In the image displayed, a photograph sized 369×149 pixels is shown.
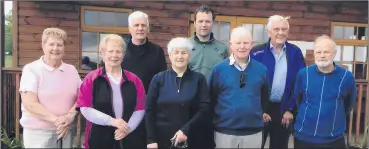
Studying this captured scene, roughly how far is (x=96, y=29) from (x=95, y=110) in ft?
12.1

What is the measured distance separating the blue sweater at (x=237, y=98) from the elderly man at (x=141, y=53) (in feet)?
1.92

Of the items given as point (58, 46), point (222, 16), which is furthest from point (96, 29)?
point (58, 46)

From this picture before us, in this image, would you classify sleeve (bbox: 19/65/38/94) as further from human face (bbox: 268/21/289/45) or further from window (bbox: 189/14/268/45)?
window (bbox: 189/14/268/45)

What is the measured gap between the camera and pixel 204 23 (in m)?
2.93

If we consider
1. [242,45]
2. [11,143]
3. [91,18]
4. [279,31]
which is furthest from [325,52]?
[91,18]

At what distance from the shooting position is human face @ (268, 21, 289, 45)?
288 cm

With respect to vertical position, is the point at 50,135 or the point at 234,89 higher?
the point at 234,89

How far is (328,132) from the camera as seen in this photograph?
263cm

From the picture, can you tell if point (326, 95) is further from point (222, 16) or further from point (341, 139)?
point (222, 16)

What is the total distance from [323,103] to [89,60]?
→ 4.37 meters

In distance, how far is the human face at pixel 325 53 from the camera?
101 inches

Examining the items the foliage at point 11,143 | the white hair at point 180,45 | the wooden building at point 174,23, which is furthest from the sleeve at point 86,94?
the wooden building at point 174,23

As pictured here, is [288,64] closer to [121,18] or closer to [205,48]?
[205,48]

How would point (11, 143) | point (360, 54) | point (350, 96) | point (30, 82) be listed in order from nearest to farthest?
point (30, 82) < point (350, 96) < point (11, 143) < point (360, 54)
